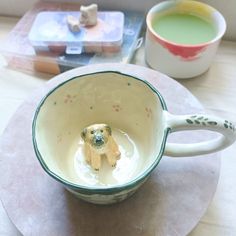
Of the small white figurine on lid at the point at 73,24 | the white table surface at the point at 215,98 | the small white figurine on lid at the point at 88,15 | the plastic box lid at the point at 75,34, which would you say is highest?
the small white figurine on lid at the point at 88,15

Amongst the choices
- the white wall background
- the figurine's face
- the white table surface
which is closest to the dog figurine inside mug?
the figurine's face

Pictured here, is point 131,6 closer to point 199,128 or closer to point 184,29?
point 184,29

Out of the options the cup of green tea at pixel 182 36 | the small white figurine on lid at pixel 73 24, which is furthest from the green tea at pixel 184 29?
the small white figurine on lid at pixel 73 24

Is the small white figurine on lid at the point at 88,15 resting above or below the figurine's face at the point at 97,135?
above

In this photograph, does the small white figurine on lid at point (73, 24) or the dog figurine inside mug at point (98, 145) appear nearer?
the dog figurine inside mug at point (98, 145)

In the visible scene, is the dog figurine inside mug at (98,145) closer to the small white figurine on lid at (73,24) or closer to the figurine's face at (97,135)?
the figurine's face at (97,135)

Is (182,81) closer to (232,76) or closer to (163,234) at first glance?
(232,76)

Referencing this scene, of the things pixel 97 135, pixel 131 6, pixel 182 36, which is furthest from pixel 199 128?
pixel 131 6
